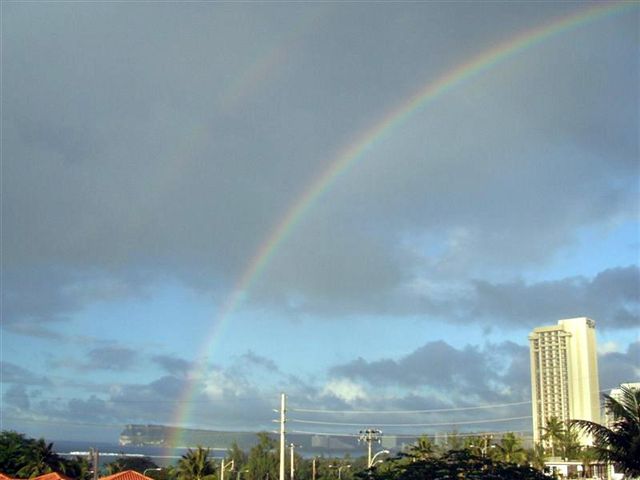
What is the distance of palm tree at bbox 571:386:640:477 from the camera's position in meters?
29.1

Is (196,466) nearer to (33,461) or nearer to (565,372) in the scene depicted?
(33,461)

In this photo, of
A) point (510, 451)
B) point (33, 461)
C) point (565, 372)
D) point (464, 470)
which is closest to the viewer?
point (464, 470)

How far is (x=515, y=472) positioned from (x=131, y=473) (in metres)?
49.5

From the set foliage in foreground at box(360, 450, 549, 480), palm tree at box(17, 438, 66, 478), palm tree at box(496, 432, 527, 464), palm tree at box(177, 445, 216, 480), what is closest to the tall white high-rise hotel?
palm tree at box(496, 432, 527, 464)

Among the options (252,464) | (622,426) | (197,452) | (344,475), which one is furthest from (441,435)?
(622,426)

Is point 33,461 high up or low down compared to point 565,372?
down

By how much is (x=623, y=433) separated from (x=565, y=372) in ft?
533

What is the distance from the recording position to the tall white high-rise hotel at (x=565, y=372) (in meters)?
173

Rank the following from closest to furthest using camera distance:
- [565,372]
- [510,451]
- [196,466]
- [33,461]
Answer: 1. [196,466]
2. [33,461]
3. [510,451]
4. [565,372]

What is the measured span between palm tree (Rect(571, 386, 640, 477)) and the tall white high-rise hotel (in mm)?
140879

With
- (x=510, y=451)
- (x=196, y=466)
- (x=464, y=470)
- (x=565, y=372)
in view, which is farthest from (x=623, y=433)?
(x=565, y=372)

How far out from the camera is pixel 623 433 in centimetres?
2933

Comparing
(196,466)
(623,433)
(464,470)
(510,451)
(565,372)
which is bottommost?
(196,466)

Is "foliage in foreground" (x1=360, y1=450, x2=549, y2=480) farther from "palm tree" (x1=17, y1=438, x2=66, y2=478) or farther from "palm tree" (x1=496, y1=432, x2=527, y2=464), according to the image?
"palm tree" (x1=17, y1=438, x2=66, y2=478)
